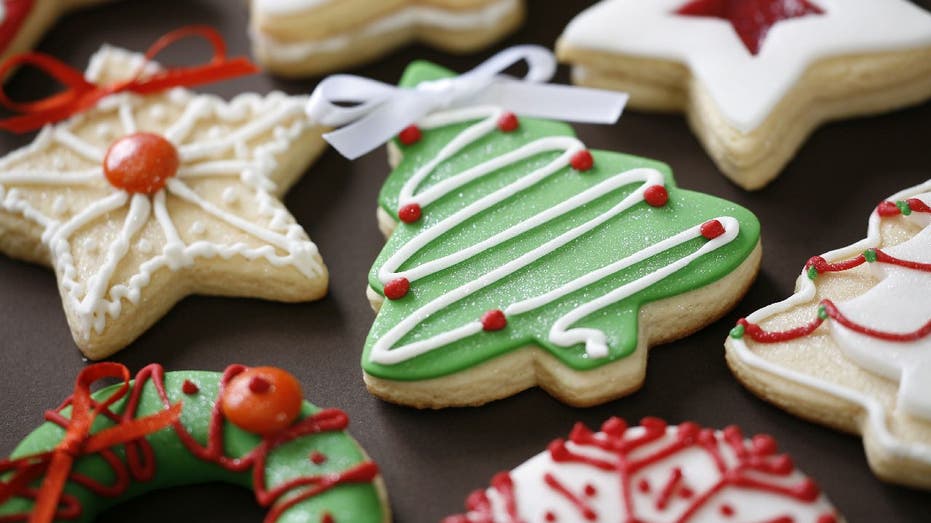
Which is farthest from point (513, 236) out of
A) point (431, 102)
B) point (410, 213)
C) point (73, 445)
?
point (73, 445)

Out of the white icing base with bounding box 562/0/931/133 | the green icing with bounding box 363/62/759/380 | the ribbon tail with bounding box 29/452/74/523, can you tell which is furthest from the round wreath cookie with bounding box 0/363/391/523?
the white icing base with bounding box 562/0/931/133

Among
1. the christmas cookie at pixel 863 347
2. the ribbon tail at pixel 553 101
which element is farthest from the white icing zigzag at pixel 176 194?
the christmas cookie at pixel 863 347

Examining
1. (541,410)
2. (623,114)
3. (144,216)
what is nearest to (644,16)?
(623,114)

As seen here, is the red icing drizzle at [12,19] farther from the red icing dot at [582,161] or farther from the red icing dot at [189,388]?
the red icing dot at [582,161]

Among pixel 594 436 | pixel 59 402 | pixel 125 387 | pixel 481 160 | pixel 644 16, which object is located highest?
pixel 644 16

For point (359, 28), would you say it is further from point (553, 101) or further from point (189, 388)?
point (189, 388)

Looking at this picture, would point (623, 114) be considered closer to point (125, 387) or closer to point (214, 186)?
point (214, 186)

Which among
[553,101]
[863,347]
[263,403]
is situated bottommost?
[263,403]

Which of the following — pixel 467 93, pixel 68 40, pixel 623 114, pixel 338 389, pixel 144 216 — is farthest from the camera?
pixel 68 40
